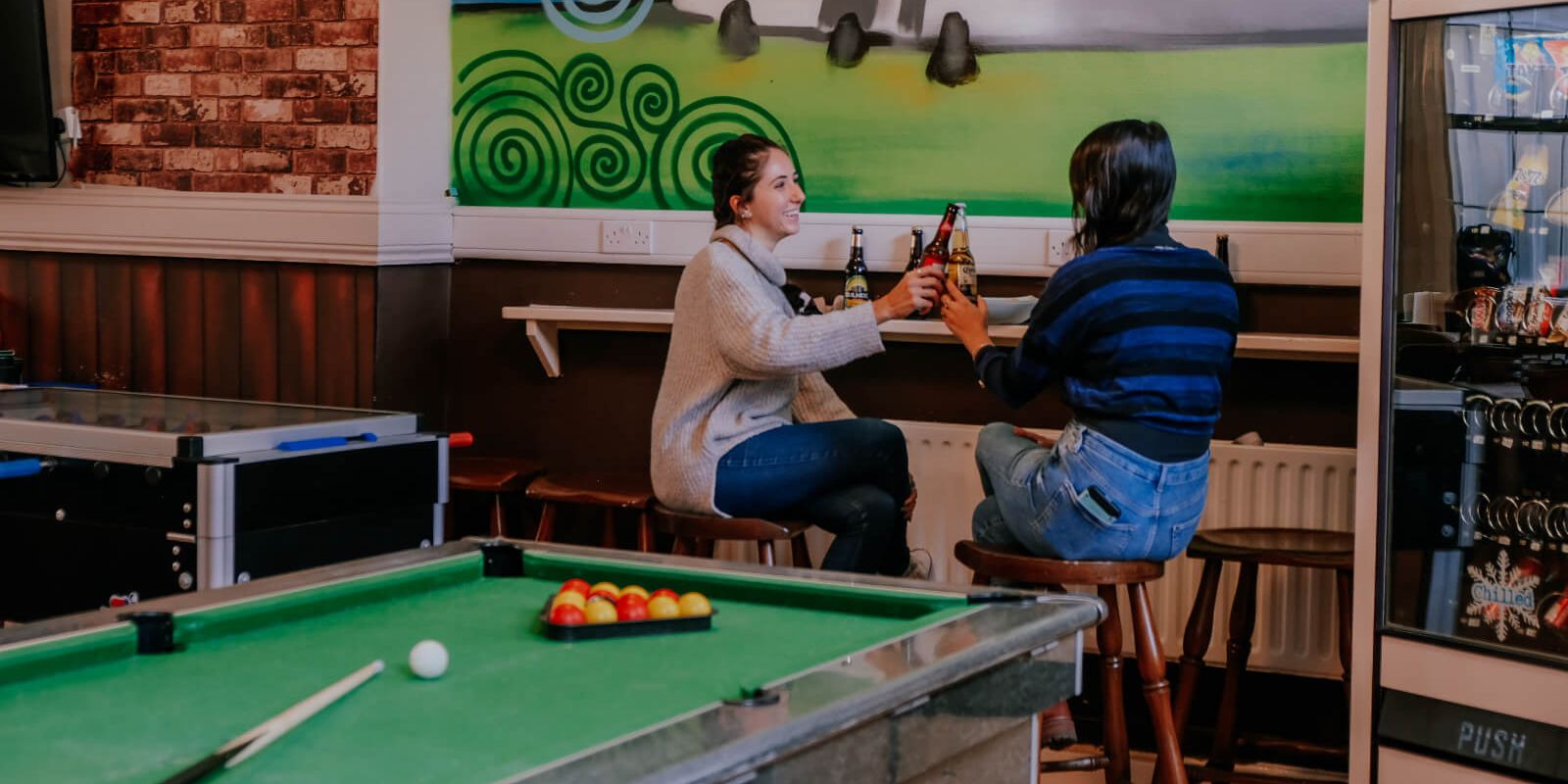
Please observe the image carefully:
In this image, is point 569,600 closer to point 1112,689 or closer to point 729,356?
point 729,356

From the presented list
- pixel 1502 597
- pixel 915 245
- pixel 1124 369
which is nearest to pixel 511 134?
pixel 915 245

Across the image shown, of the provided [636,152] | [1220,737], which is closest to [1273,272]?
[1220,737]

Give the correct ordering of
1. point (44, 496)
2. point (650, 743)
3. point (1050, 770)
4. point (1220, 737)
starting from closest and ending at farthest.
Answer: point (650, 743) → point (44, 496) → point (1050, 770) → point (1220, 737)

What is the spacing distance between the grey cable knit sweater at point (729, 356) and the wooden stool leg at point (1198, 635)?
843 millimetres

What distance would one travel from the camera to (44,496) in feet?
10.4

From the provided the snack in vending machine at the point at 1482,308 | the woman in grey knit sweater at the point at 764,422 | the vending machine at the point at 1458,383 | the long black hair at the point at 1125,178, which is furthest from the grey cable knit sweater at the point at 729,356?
the snack in vending machine at the point at 1482,308

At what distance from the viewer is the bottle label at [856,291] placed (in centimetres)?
418

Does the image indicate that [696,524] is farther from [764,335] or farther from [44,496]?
[44,496]

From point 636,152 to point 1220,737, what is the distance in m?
2.16

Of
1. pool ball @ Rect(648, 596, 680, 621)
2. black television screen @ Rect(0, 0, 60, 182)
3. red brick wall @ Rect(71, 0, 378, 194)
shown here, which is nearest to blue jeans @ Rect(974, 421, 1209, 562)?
pool ball @ Rect(648, 596, 680, 621)

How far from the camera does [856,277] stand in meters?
4.26

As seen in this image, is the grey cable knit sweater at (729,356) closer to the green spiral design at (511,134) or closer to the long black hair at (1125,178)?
the long black hair at (1125,178)

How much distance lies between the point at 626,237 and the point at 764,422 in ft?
3.60

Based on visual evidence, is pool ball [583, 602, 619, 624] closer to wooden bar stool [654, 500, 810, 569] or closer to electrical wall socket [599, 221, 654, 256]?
wooden bar stool [654, 500, 810, 569]
